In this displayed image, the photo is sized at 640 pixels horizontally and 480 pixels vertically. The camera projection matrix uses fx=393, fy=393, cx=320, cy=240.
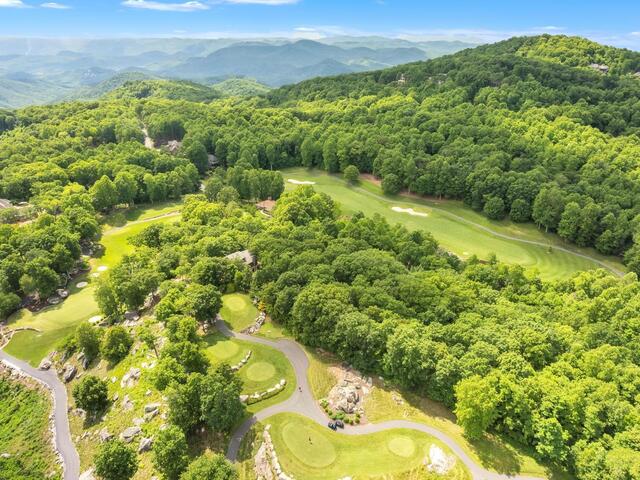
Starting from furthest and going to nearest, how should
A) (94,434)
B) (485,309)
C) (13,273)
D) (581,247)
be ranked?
(581,247) → (13,273) → (485,309) → (94,434)

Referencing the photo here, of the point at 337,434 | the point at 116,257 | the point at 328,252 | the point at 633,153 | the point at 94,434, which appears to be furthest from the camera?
the point at 633,153

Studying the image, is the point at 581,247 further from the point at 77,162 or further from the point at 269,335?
the point at 77,162

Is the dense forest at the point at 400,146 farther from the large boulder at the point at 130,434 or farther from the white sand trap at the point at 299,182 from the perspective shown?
the large boulder at the point at 130,434

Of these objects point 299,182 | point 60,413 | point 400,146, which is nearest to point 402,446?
point 60,413

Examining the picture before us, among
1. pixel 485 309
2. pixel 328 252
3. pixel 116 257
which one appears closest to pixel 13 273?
pixel 116 257

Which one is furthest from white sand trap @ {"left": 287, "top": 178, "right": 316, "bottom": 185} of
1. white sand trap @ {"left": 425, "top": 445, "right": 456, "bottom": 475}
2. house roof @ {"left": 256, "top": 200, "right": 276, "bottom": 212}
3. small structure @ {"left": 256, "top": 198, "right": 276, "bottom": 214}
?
white sand trap @ {"left": 425, "top": 445, "right": 456, "bottom": 475}

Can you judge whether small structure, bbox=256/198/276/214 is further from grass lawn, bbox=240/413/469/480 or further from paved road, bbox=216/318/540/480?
grass lawn, bbox=240/413/469/480

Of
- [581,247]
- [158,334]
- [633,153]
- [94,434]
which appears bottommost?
[94,434]

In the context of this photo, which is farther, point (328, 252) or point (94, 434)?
point (328, 252)
